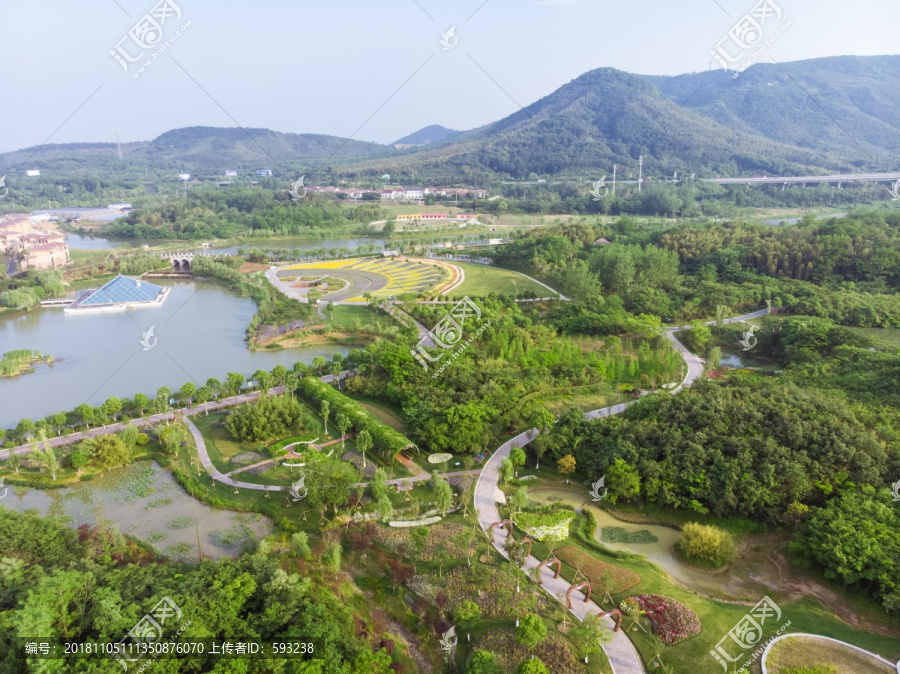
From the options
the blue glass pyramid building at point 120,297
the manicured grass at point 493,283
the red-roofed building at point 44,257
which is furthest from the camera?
the red-roofed building at point 44,257

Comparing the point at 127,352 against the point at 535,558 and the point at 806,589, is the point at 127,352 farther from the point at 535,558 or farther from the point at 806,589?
the point at 806,589

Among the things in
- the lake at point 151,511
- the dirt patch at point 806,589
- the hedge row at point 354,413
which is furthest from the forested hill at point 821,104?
the lake at point 151,511

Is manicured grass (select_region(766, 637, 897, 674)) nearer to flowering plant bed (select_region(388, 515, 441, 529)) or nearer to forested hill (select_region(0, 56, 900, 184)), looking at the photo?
flowering plant bed (select_region(388, 515, 441, 529))

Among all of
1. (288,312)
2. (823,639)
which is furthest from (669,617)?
(288,312)

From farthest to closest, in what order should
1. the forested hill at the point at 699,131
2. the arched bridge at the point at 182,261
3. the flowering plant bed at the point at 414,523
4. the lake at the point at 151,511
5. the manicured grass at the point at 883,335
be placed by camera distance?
the forested hill at the point at 699,131 < the arched bridge at the point at 182,261 < the manicured grass at the point at 883,335 < the flowering plant bed at the point at 414,523 < the lake at the point at 151,511

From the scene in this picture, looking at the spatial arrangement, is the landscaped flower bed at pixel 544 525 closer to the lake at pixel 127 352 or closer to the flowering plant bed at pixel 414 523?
the flowering plant bed at pixel 414 523

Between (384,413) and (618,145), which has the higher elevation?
(618,145)
